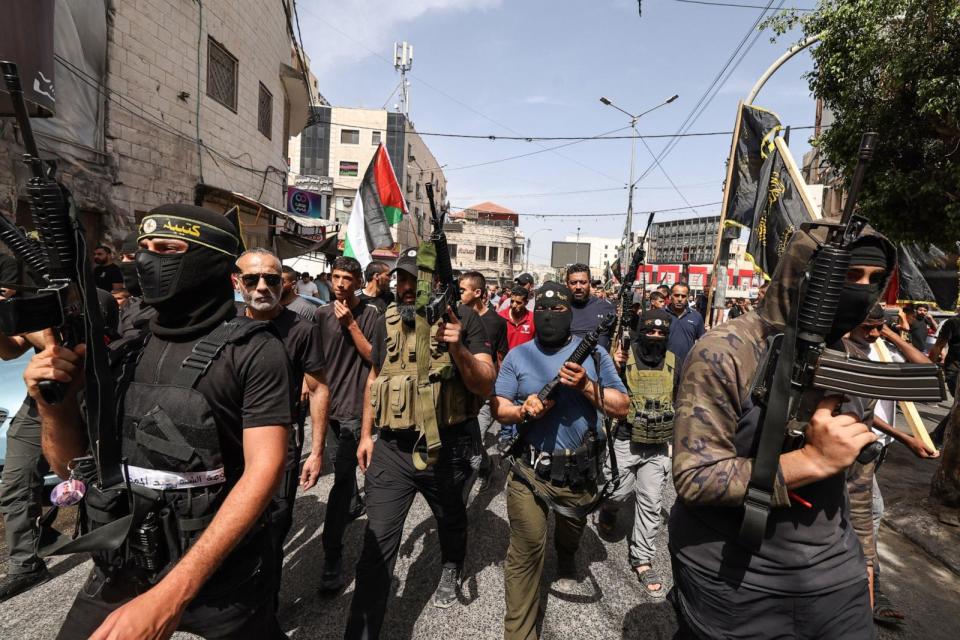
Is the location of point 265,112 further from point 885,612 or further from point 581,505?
point 885,612

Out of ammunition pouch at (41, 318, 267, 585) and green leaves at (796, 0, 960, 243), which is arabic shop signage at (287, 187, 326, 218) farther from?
ammunition pouch at (41, 318, 267, 585)

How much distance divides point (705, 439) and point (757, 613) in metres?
0.54

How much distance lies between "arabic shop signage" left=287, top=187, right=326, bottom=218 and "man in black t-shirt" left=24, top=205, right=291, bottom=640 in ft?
54.5

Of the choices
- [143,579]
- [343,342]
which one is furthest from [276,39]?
[143,579]

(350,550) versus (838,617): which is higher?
(838,617)

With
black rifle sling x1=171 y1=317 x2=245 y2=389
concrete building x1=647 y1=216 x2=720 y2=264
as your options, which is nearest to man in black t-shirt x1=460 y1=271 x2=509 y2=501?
black rifle sling x1=171 y1=317 x2=245 y2=389

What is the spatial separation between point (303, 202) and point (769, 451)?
1878cm

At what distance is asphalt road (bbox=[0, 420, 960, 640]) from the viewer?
2.76 m

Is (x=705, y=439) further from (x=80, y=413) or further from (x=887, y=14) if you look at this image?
(x=887, y=14)

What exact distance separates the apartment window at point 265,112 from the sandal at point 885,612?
14.7 meters

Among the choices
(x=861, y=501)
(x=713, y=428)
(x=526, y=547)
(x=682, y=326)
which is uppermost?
(x=682, y=326)

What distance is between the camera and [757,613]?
57.6 inches

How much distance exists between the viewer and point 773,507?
138cm

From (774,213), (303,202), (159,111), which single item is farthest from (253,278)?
(303,202)
